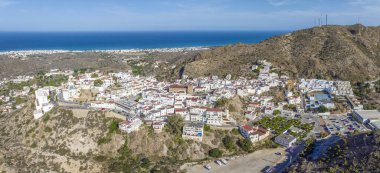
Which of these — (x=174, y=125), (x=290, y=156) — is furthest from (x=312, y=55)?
(x=174, y=125)

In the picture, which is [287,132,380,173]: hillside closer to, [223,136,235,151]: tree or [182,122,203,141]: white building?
[223,136,235,151]: tree

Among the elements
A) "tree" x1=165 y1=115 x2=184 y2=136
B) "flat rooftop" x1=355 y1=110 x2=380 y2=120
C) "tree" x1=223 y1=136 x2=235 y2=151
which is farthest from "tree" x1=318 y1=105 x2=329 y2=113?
"tree" x1=165 y1=115 x2=184 y2=136

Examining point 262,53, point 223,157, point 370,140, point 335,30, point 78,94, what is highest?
point 335,30

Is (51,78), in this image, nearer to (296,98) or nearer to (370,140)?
(296,98)

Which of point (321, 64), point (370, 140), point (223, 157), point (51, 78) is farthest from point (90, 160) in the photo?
point (321, 64)

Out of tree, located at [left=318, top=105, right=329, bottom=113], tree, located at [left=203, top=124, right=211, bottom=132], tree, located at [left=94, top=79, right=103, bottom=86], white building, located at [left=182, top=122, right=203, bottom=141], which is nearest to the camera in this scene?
white building, located at [left=182, top=122, right=203, bottom=141]

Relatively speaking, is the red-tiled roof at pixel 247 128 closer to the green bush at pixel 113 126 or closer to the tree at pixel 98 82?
the green bush at pixel 113 126

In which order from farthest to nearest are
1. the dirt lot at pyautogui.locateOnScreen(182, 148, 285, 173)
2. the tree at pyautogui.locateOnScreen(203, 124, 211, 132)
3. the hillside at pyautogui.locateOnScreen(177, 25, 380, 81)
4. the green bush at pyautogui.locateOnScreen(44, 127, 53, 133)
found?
the hillside at pyautogui.locateOnScreen(177, 25, 380, 81) < the green bush at pyautogui.locateOnScreen(44, 127, 53, 133) < the tree at pyautogui.locateOnScreen(203, 124, 211, 132) < the dirt lot at pyautogui.locateOnScreen(182, 148, 285, 173)
